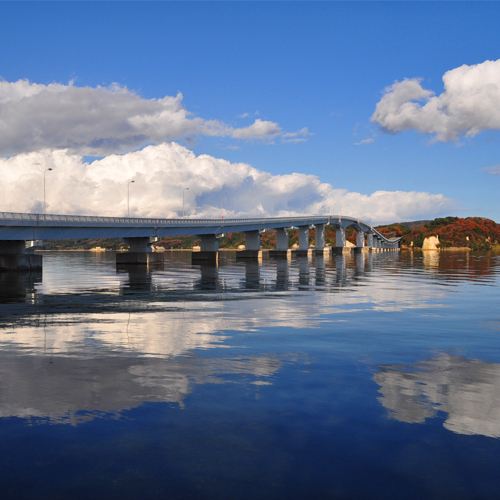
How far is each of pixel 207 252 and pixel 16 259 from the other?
48.5m

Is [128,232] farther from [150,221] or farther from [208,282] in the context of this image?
[208,282]

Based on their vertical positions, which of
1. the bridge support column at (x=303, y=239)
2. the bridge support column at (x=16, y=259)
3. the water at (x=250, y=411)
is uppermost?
the bridge support column at (x=303, y=239)

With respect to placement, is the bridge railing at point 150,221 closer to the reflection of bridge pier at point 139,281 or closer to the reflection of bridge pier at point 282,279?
the reflection of bridge pier at point 139,281

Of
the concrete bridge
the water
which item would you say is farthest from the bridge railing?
the water

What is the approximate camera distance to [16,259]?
66312 millimetres

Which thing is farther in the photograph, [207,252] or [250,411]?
[207,252]

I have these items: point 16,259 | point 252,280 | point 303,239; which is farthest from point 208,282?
point 303,239

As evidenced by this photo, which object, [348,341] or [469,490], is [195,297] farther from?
[469,490]

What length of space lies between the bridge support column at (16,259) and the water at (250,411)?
51.7 metres

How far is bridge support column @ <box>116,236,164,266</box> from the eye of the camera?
91.1 m

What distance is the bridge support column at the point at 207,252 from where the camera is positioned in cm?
10704

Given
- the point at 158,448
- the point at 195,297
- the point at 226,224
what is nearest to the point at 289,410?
the point at 158,448

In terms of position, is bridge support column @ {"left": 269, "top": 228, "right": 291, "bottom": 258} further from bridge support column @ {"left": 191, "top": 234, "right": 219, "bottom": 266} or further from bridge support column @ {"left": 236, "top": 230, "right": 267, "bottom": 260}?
bridge support column @ {"left": 191, "top": 234, "right": 219, "bottom": 266}

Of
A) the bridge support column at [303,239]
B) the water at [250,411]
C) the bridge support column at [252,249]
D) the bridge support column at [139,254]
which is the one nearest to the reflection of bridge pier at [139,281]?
the bridge support column at [139,254]
